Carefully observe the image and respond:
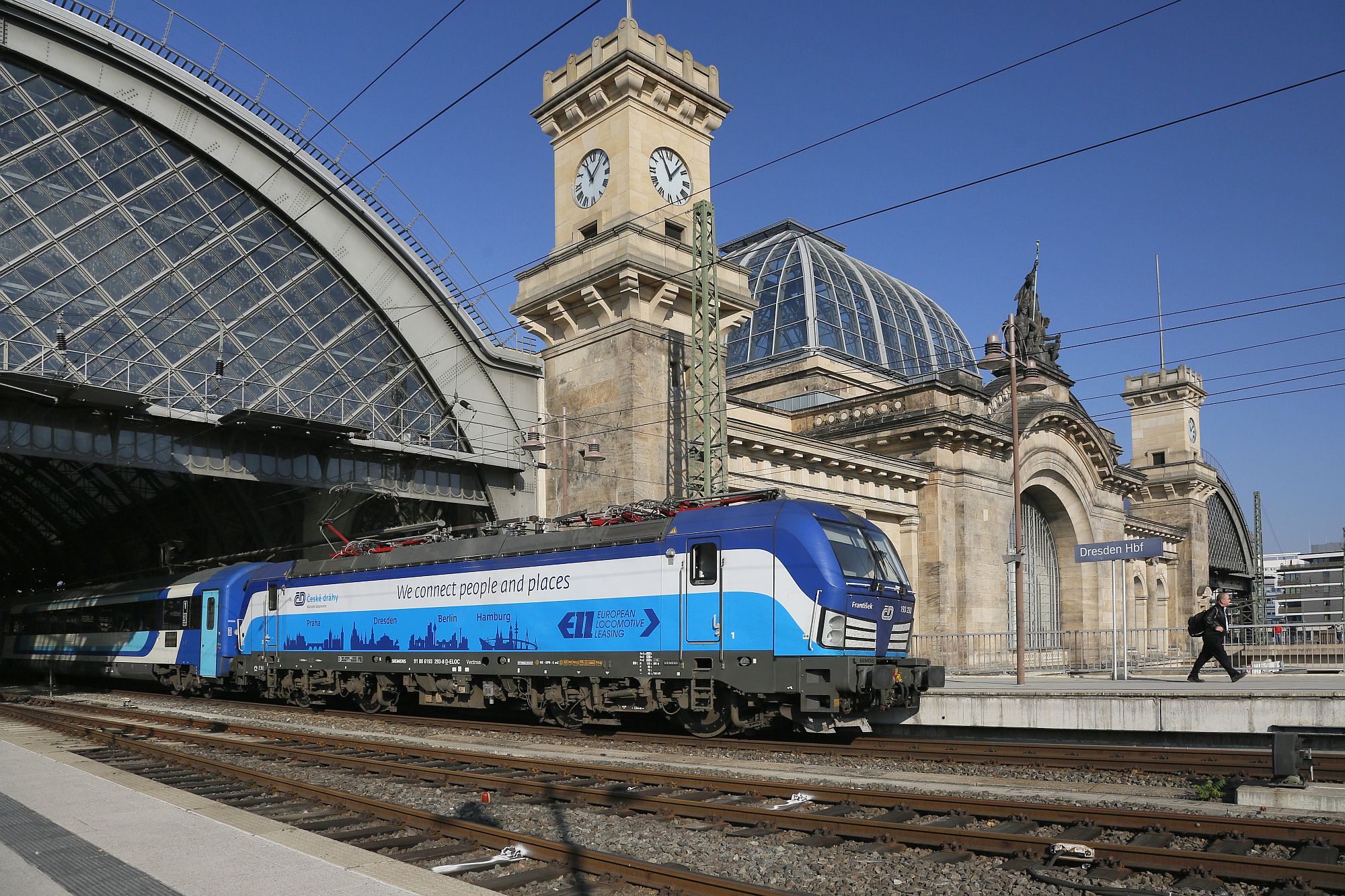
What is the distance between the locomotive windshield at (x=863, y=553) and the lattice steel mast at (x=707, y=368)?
790 cm

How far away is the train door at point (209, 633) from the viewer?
30.1 meters

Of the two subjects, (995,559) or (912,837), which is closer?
(912,837)

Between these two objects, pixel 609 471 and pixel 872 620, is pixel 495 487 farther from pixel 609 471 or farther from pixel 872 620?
pixel 872 620

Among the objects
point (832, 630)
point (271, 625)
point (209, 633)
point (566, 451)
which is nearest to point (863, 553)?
point (832, 630)

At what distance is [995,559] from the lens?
38.2 meters

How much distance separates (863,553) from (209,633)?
22.2 metres

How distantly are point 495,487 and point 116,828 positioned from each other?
94.6 ft

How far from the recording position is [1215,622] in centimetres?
2011

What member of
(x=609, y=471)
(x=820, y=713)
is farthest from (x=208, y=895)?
(x=609, y=471)

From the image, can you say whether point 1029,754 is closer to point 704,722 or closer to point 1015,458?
point 704,722

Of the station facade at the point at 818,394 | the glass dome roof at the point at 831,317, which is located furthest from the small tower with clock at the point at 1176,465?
the glass dome roof at the point at 831,317

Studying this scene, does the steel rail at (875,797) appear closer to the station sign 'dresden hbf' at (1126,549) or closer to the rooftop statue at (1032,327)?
the station sign 'dresden hbf' at (1126,549)

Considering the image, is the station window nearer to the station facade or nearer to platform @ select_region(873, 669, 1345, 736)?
platform @ select_region(873, 669, 1345, 736)

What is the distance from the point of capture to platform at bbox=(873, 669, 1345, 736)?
1577 cm
